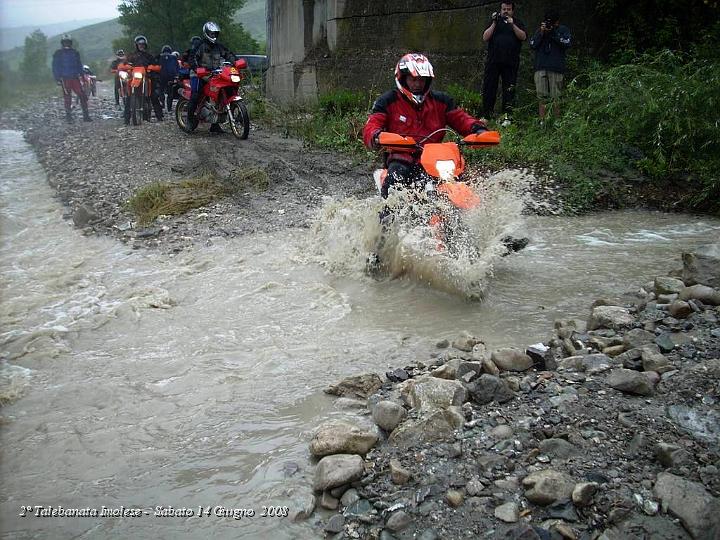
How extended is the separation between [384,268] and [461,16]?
26.9ft

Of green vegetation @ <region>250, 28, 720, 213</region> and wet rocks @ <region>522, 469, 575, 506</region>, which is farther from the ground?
green vegetation @ <region>250, 28, 720, 213</region>

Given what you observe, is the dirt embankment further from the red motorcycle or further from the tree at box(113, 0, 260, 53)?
the tree at box(113, 0, 260, 53)

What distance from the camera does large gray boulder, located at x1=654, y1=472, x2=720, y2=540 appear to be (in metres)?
2.09

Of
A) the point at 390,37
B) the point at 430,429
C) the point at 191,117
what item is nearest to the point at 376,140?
the point at 430,429

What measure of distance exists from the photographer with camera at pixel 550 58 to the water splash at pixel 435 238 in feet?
14.9

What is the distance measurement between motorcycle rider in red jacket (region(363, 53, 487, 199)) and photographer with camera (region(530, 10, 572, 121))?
444cm

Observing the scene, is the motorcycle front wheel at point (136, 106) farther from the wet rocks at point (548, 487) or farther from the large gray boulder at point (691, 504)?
the large gray boulder at point (691, 504)

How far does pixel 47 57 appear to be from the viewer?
8.39ft

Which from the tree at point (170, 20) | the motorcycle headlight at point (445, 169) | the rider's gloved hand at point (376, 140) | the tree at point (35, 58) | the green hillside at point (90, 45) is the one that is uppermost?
the tree at point (170, 20)

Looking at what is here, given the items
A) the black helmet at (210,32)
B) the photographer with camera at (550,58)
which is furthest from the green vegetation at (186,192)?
the photographer with camera at (550,58)

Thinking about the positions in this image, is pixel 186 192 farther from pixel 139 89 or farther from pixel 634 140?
pixel 139 89

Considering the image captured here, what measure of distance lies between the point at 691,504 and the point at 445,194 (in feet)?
10.6

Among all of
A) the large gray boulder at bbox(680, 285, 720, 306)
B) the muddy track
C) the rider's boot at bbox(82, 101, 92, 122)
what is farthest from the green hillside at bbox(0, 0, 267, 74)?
the large gray boulder at bbox(680, 285, 720, 306)

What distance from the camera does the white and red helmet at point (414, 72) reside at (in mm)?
5473
